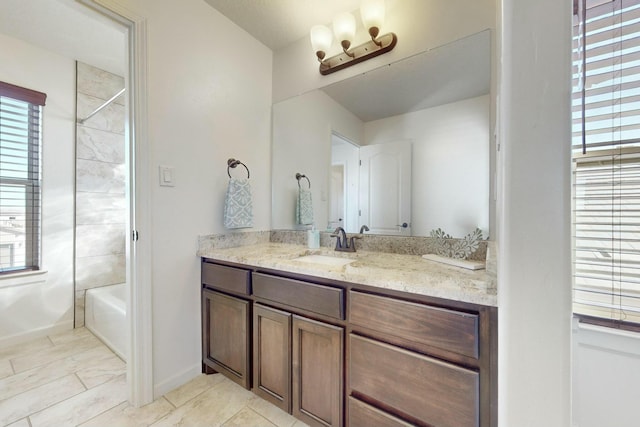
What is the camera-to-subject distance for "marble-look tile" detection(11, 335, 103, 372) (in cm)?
176

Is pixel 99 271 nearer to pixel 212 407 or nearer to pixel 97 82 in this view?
pixel 97 82

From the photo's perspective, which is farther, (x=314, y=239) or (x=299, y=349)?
(x=314, y=239)

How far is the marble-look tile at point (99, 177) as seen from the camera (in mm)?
2371

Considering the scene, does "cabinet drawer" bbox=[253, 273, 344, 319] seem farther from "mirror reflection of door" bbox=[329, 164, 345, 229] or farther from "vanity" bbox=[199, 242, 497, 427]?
"mirror reflection of door" bbox=[329, 164, 345, 229]

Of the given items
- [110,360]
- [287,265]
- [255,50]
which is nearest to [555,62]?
[287,265]

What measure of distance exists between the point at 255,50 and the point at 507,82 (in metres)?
2.03

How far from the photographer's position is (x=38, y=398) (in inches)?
56.5

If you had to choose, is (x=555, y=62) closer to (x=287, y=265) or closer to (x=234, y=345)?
(x=287, y=265)

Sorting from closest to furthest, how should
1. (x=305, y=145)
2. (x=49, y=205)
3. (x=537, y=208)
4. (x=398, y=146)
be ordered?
(x=537, y=208) < (x=398, y=146) < (x=305, y=145) < (x=49, y=205)

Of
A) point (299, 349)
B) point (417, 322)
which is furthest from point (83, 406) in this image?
point (417, 322)

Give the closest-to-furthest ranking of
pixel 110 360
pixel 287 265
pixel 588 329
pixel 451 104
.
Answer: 1. pixel 588 329
2. pixel 287 265
3. pixel 451 104
4. pixel 110 360

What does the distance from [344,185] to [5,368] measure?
2613 mm

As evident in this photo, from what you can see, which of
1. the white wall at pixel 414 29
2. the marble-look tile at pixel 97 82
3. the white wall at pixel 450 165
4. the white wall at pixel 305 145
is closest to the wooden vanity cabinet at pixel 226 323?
the white wall at pixel 305 145

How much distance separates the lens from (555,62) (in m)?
0.50
